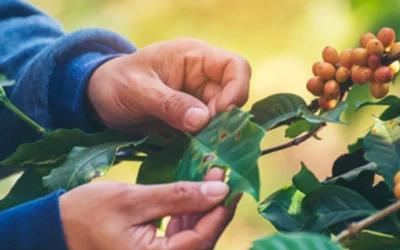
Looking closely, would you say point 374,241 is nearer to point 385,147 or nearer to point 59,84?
point 385,147

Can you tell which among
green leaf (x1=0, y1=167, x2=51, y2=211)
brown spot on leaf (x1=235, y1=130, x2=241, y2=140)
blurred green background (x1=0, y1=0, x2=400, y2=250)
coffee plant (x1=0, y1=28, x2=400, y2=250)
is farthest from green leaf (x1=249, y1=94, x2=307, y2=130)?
blurred green background (x1=0, y1=0, x2=400, y2=250)

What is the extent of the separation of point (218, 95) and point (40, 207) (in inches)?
8.5

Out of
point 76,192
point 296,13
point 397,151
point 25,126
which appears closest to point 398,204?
point 397,151

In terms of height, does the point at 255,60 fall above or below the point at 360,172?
below

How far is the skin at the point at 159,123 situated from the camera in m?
0.48

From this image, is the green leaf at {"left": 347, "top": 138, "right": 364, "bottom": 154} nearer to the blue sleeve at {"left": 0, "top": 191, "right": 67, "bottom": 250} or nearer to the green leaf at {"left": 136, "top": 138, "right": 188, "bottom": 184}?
the green leaf at {"left": 136, "top": 138, "right": 188, "bottom": 184}

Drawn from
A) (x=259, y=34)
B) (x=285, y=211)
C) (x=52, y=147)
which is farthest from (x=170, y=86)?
(x=259, y=34)

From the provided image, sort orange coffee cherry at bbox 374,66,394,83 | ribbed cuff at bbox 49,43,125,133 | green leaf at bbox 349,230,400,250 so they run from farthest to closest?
ribbed cuff at bbox 49,43,125,133 → orange coffee cherry at bbox 374,66,394,83 → green leaf at bbox 349,230,400,250

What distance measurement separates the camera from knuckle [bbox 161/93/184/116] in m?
0.63

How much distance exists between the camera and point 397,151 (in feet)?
1.65

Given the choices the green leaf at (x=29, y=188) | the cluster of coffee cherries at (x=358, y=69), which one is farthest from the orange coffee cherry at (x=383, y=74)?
the green leaf at (x=29, y=188)

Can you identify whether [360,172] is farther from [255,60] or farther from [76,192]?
[255,60]

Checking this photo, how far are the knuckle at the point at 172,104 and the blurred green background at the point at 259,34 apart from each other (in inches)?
41.6

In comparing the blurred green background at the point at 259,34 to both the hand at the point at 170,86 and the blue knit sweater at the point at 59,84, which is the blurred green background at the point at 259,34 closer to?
the blue knit sweater at the point at 59,84
